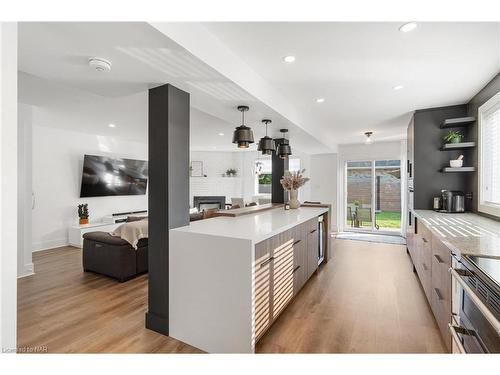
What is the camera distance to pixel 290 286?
2592mm

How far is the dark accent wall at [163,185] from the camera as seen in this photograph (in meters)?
2.13

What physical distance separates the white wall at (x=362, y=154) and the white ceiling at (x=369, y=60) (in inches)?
130

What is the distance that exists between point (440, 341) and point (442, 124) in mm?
2965

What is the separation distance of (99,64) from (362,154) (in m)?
6.88

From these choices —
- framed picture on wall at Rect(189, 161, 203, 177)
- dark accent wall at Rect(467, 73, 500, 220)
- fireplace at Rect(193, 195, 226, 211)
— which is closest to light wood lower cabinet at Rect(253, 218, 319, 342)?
dark accent wall at Rect(467, 73, 500, 220)

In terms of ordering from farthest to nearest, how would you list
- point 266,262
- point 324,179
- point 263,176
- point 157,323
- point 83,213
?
point 263,176 < point 324,179 < point 83,213 < point 157,323 < point 266,262

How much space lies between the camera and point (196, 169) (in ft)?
29.3

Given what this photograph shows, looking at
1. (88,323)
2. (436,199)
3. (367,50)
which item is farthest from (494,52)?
(88,323)

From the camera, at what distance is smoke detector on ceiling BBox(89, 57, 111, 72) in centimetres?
174

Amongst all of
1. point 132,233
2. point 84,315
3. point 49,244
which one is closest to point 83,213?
point 49,244

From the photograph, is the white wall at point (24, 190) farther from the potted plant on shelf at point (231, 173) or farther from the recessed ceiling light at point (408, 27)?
the potted plant on shelf at point (231, 173)

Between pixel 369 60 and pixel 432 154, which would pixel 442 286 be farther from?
pixel 432 154

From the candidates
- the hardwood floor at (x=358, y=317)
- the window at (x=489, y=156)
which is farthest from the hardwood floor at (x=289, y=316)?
the window at (x=489, y=156)
